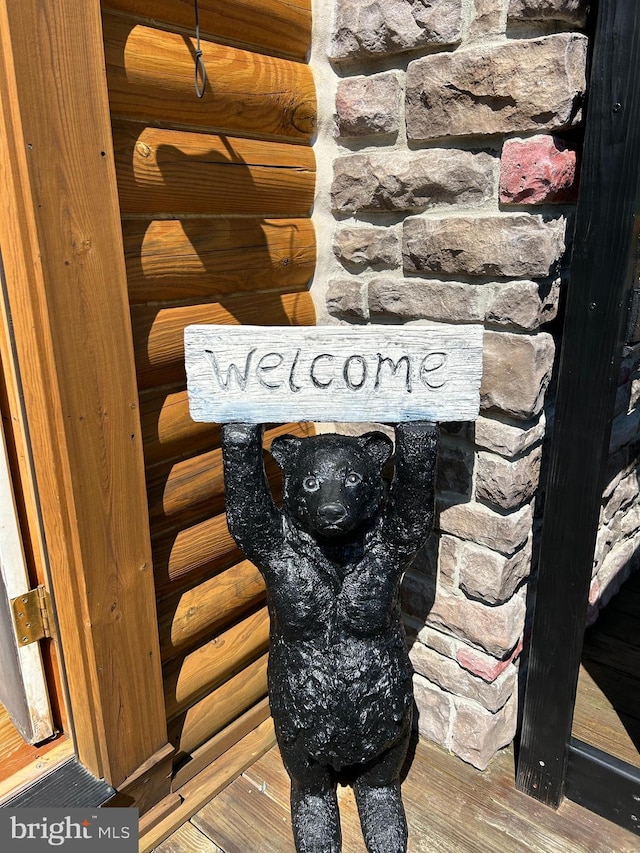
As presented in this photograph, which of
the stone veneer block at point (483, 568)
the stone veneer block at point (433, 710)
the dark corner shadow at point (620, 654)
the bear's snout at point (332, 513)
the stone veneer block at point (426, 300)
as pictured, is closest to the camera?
the bear's snout at point (332, 513)

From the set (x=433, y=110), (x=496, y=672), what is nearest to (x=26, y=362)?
(x=433, y=110)

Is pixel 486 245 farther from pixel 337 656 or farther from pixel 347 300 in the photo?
pixel 337 656

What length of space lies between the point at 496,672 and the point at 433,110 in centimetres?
158

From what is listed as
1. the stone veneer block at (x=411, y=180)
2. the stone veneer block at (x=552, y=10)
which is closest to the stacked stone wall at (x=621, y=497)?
the stone veneer block at (x=411, y=180)

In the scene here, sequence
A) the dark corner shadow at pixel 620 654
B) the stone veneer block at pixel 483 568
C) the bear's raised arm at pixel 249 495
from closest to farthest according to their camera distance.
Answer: the bear's raised arm at pixel 249 495 → the stone veneer block at pixel 483 568 → the dark corner shadow at pixel 620 654

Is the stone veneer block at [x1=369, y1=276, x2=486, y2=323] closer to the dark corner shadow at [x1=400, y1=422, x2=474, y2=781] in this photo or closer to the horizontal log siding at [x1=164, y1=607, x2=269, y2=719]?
the dark corner shadow at [x1=400, y1=422, x2=474, y2=781]

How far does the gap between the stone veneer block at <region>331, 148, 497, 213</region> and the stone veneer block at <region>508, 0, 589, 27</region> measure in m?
0.30

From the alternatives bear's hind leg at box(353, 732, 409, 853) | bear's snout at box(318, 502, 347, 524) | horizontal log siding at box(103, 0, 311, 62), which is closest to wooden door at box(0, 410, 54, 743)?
bear's snout at box(318, 502, 347, 524)

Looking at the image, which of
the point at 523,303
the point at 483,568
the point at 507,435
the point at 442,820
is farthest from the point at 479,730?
the point at 523,303

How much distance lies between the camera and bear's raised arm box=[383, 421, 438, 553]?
4.56ft

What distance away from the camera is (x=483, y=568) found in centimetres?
175

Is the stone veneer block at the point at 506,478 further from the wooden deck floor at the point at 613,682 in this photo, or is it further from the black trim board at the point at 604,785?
the wooden deck floor at the point at 613,682

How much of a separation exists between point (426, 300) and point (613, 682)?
161cm

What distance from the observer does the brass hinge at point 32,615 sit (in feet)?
5.10
